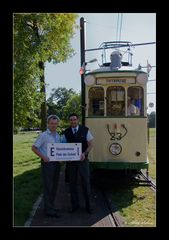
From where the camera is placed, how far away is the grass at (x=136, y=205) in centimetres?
828

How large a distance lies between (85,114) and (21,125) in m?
1.72

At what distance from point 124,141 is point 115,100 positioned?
1121mm

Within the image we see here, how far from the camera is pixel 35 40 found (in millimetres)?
10570

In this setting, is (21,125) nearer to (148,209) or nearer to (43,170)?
(43,170)

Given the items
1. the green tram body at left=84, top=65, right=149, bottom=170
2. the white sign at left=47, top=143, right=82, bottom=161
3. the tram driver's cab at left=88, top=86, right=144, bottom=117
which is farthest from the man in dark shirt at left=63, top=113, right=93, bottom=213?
the tram driver's cab at left=88, top=86, right=144, bottom=117

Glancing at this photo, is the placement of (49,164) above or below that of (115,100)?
below

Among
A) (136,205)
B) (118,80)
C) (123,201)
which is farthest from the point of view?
(118,80)

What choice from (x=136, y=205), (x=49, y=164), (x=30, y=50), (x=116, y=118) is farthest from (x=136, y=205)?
(x=30, y=50)

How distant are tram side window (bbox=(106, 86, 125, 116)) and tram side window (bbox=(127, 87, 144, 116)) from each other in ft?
0.51

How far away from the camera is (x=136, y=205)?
9.56 metres

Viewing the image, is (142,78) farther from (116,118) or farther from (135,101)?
(116,118)

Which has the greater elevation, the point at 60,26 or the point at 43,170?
the point at 60,26

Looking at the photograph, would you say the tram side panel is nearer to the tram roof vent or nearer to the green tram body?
the green tram body
